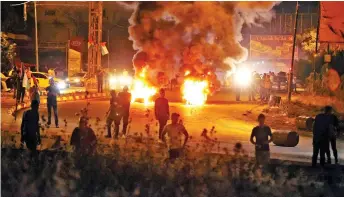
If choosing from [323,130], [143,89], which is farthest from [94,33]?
[323,130]

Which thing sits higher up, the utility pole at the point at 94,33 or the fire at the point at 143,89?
the utility pole at the point at 94,33

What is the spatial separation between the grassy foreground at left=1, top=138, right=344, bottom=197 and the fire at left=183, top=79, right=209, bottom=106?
16.4 meters

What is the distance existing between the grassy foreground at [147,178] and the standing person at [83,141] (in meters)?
0.18

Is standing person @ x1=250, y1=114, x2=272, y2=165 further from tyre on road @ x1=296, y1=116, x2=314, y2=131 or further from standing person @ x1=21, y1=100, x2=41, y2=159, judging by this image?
tyre on road @ x1=296, y1=116, x2=314, y2=131

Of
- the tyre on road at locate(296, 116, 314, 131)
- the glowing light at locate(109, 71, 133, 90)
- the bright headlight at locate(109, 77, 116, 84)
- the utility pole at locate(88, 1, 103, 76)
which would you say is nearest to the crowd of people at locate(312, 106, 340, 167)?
the tyre on road at locate(296, 116, 314, 131)

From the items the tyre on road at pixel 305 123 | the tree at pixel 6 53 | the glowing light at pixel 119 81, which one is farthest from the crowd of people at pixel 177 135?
the tree at pixel 6 53

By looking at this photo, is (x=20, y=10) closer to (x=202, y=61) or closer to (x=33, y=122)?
(x=202, y=61)

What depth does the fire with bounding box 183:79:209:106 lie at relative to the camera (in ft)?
85.2

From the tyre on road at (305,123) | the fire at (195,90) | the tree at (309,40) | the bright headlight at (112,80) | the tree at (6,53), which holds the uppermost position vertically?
the tree at (309,40)

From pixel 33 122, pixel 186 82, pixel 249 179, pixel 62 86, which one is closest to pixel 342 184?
pixel 249 179

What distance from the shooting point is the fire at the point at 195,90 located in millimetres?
25969

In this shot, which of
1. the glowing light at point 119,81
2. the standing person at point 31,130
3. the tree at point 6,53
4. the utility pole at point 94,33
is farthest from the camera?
the glowing light at point 119,81

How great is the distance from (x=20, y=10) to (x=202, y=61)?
31.5 m

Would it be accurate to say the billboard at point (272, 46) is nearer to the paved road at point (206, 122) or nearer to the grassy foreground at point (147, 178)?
the paved road at point (206, 122)
